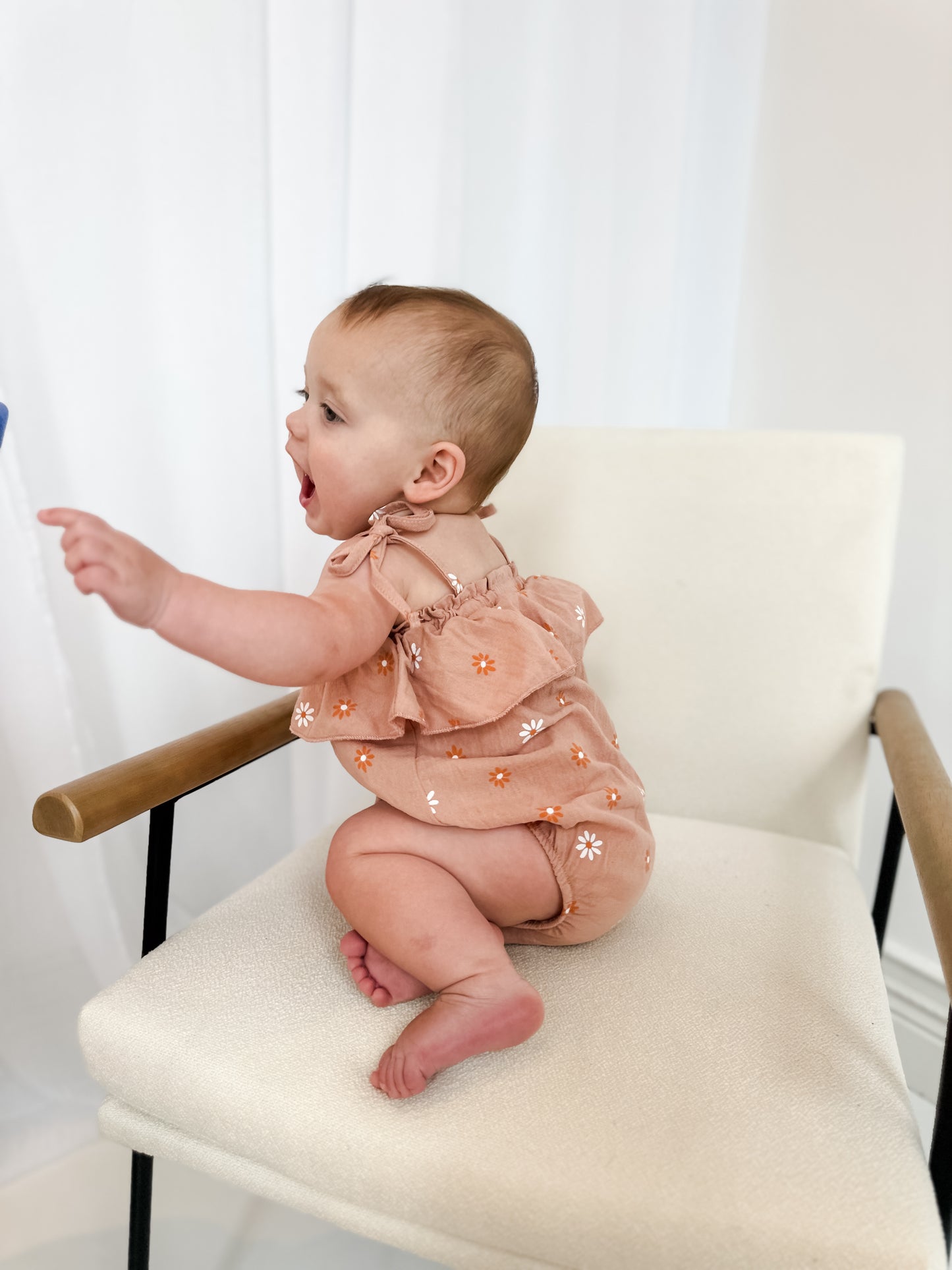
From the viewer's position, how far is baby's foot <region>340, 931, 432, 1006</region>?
2.23 ft

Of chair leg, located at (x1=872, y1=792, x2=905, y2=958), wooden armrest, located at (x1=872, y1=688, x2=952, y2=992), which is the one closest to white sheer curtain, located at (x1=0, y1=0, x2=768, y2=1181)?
wooden armrest, located at (x1=872, y1=688, x2=952, y2=992)

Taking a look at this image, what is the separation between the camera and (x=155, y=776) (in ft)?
2.31

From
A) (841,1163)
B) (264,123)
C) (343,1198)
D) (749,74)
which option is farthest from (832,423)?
(343,1198)

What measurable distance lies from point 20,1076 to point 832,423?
140cm

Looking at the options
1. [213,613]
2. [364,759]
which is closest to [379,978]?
[364,759]

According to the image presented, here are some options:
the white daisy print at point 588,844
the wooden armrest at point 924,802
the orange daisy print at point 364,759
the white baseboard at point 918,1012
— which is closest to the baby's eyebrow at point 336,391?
the orange daisy print at point 364,759

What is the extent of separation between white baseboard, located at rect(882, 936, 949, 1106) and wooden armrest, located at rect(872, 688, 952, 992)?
1.91 ft

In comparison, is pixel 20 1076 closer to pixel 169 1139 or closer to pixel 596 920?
pixel 169 1139

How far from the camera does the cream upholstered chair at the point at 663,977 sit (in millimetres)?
540

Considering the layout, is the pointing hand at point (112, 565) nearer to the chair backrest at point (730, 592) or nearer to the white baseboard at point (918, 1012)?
the chair backrest at point (730, 592)

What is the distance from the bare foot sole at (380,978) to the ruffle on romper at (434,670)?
0.16m

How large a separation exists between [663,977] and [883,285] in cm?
Answer: 105

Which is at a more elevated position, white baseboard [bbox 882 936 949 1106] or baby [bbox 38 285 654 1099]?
baby [bbox 38 285 654 1099]

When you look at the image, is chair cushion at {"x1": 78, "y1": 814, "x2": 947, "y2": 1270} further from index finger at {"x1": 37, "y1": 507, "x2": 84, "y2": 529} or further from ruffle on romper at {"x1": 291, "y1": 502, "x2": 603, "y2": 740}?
index finger at {"x1": 37, "y1": 507, "x2": 84, "y2": 529}
